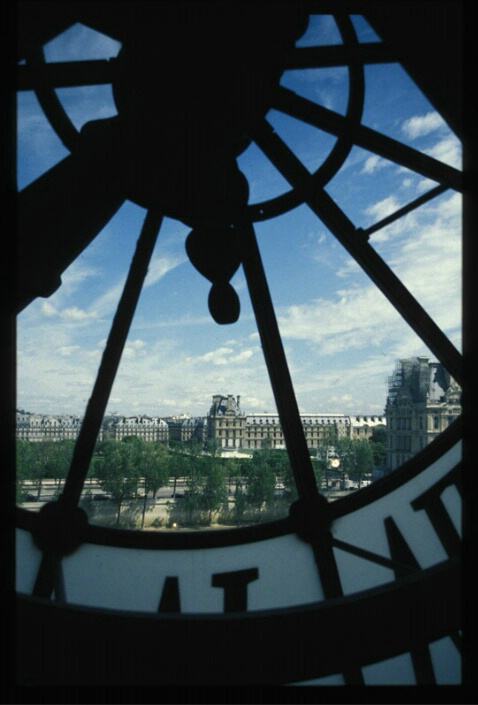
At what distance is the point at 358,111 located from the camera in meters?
3.81

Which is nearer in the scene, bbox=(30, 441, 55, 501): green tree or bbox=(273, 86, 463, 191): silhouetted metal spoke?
bbox=(273, 86, 463, 191): silhouetted metal spoke

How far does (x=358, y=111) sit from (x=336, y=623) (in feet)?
12.1

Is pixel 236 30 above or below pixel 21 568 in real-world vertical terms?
above

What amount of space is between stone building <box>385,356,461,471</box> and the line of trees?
1810 cm

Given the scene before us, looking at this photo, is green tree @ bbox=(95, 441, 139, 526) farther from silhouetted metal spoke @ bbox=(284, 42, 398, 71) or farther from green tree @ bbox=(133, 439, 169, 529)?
silhouetted metal spoke @ bbox=(284, 42, 398, 71)

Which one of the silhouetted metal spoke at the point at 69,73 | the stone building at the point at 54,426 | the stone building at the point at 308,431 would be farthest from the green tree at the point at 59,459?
the stone building at the point at 308,431

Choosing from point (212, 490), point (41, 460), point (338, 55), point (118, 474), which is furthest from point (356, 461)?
point (338, 55)

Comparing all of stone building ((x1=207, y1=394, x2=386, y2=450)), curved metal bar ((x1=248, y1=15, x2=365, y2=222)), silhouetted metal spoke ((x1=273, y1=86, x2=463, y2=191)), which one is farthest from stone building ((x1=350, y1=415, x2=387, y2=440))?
silhouetted metal spoke ((x1=273, y1=86, x2=463, y2=191))

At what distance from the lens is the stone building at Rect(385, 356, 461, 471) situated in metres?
5.64

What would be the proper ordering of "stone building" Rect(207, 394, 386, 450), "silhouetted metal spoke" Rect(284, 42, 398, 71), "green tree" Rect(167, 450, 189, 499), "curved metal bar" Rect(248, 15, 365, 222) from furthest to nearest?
1. "stone building" Rect(207, 394, 386, 450)
2. "green tree" Rect(167, 450, 189, 499)
3. "curved metal bar" Rect(248, 15, 365, 222)
4. "silhouetted metal spoke" Rect(284, 42, 398, 71)

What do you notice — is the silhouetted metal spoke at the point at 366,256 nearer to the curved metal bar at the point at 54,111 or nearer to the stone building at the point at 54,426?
the curved metal bar at the point at 54,111

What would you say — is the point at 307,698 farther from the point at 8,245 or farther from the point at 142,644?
the point at 8,245

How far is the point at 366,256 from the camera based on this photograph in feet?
12.6

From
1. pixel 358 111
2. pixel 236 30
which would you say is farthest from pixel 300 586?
pixel 236 30
